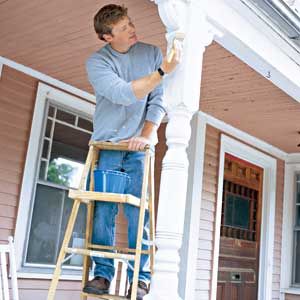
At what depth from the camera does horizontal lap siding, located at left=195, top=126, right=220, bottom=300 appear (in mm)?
5367

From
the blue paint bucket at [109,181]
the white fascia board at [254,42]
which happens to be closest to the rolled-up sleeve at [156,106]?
the blue paint bucket at [109,181]

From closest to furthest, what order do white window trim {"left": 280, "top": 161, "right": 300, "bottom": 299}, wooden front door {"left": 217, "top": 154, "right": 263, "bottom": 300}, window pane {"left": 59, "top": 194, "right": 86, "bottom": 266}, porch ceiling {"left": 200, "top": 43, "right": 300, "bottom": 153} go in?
porch ceiling {"left": 200, "top": 43, "right": 300, "bottom": 153} → window pane {"left": 59, "top": 194, "right": 86, "bottom": 266} → wooden front door {"left": 217, "top": 154, "right": 263, "bottom": 300} → white window trim {"left": 280, "top": 161, "right": 300, "bottom": 299}

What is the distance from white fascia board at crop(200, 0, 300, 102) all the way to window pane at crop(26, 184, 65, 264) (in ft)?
7.10

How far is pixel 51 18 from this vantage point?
11.5ft

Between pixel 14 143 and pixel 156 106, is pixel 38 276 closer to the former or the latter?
pixel 14 143

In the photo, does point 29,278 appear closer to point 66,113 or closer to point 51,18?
point 66,113

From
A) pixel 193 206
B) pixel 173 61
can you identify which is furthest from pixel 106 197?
pixel 193 206

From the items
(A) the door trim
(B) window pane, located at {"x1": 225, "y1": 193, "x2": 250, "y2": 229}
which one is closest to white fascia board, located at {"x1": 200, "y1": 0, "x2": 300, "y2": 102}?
(A) the door trim

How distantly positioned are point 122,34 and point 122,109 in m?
0.38

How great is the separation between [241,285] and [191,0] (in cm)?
440

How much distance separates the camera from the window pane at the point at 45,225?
4.40 metres

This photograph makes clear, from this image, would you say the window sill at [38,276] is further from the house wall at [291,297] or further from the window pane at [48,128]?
the house wall at [291,297]

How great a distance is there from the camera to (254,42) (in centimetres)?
335

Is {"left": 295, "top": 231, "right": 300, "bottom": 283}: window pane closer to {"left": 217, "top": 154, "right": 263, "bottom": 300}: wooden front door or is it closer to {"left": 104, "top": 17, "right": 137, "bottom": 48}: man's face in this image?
{"left": 217, "top": 154, "right": 263, "bottom": 300}: wooden front door
